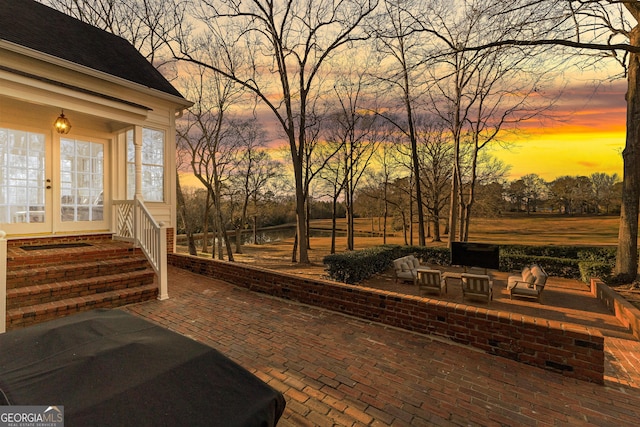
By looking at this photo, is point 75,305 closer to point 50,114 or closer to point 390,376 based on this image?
point 50,114

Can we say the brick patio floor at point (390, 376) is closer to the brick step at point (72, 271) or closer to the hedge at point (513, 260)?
the brick step at point (72, 271)

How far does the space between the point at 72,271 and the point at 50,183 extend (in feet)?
7.86

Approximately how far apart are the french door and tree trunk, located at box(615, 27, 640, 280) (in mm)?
14927

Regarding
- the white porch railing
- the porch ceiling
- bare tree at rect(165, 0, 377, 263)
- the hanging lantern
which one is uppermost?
bare tree at rect(165, 0, 377, 263)

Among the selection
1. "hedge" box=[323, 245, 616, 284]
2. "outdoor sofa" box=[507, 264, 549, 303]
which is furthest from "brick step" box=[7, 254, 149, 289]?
"outdoor sofa" box=[507, 264, 549, 303]

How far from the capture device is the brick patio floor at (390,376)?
2605mm

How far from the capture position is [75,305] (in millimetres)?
4496

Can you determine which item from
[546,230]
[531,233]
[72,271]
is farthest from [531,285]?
[531,233]

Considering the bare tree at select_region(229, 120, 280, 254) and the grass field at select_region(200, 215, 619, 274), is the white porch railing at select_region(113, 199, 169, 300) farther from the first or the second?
the bare tree at select_region(229, 120, 280, 254)

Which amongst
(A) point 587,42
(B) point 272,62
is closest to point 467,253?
(A) point 587,42

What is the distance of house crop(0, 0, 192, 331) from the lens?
539 cm

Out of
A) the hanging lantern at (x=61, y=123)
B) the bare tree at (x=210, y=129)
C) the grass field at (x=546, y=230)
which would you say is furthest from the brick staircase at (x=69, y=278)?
the grass field at (x=546, y=230)

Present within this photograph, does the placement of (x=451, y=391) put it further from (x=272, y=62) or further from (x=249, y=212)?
(x=249, y=212)

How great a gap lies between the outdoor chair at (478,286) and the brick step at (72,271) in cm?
828
